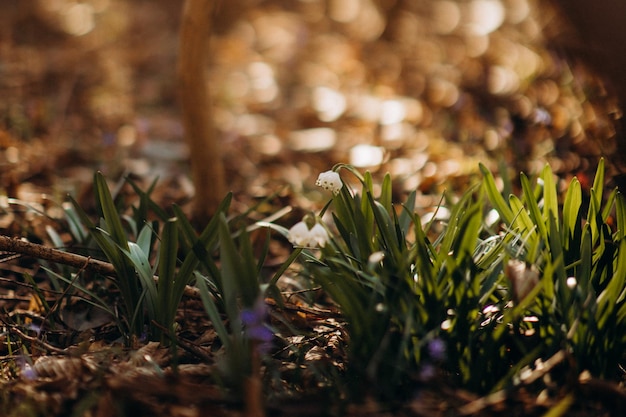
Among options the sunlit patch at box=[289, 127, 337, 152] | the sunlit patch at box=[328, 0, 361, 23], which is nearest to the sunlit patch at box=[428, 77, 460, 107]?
the sunlit patch at box=[289, 127, 337, 152]

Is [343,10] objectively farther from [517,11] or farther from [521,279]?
[521,279]

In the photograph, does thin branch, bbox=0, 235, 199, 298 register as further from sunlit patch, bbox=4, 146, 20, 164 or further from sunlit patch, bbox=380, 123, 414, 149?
sunlit patch, bbox=380, 123, 414, 149

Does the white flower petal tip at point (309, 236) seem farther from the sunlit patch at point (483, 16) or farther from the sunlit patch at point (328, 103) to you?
the sunlit patch at point (483, 16)

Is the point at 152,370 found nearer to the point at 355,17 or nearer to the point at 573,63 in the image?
the point at 573,63

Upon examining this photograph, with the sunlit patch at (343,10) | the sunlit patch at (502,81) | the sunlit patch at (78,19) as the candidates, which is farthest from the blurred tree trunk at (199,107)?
the sunlit patch at (343,10)

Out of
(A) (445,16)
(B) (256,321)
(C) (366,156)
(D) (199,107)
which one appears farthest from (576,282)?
(A) (445,16)

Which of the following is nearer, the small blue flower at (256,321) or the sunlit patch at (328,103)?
the small blue flower at (256,321)
